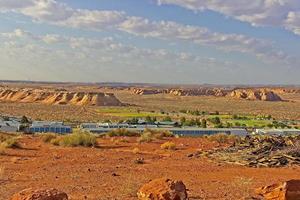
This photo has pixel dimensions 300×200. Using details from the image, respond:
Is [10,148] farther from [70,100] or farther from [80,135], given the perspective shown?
[70,100]

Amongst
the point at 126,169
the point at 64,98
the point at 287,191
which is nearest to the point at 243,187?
the point at 287,191

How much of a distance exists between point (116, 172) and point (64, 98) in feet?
372

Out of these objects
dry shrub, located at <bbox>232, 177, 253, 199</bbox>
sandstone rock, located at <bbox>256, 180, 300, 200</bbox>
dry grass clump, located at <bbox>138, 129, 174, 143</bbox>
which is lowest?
dry grass clump, located at <bbox>138, 129, 174, 143</bbox>

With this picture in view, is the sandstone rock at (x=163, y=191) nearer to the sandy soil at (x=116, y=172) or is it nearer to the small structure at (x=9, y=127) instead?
the sandy soil at (x=116, y=172)

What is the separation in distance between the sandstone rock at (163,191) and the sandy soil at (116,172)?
138 inches

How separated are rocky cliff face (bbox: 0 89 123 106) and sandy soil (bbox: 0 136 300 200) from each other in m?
92.8

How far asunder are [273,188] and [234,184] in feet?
17.9

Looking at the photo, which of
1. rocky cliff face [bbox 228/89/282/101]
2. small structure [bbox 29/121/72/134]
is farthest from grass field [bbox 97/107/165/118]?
rocky cliff face [bbox 228/89/282/101]

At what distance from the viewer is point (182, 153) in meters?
32.9

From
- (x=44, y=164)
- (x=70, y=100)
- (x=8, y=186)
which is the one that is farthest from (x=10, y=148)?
(x=70, y=100)

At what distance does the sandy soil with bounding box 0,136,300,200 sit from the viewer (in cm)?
1773

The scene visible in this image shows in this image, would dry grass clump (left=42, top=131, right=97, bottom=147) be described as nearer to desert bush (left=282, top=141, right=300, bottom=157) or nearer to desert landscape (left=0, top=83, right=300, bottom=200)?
desert landscape (left=0, top=83, right=300, bottom=200)

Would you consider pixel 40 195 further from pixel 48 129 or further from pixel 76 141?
pixel 48 129

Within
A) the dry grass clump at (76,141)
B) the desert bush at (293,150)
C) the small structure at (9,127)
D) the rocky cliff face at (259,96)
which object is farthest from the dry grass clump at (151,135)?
the rocky cliff face at (259,96)
